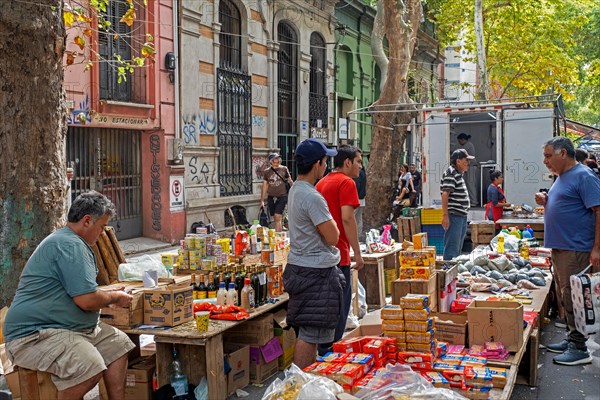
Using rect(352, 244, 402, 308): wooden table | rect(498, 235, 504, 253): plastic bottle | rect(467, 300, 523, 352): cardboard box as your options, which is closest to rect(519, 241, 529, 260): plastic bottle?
rect(498, 235, 504, 253): plastic bottle

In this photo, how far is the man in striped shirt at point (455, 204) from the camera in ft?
33.1

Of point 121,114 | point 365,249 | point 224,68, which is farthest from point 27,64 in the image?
point 224,68

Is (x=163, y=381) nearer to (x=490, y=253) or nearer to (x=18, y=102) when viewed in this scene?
(x=18, y=102)

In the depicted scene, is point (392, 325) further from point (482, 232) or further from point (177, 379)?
point (482, 232)

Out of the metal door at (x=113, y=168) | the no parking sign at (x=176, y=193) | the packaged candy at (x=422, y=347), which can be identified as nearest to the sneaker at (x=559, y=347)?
the packaged candy at (x=422, y=347)

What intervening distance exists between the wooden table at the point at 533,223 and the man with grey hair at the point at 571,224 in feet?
18.2

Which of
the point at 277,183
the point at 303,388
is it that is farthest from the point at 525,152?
A: the point at 303,388

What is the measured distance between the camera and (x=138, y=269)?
675cm

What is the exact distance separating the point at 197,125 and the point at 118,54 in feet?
9.39

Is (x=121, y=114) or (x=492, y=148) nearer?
(x=121, y=114)

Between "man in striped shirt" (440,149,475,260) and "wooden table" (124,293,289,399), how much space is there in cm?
497

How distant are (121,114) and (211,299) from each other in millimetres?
8214

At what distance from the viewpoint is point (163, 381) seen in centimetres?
589

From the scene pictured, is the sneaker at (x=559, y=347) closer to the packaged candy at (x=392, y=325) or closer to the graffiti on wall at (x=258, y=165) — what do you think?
the packaged candy at (x=392, y=325)
